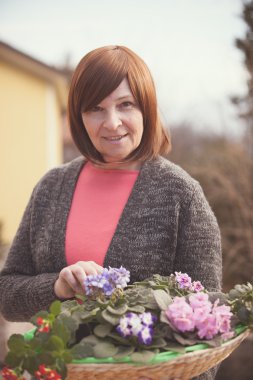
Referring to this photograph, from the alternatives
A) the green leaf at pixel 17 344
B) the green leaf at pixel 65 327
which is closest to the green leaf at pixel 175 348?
the green leaf at pixel 65 327

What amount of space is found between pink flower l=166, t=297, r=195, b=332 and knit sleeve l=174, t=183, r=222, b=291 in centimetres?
46

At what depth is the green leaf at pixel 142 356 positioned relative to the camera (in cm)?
116

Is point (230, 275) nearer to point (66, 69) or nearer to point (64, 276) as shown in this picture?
point (64, 276)

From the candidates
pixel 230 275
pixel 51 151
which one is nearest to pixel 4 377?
pixel 230 275

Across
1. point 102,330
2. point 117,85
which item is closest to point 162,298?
point 102,330

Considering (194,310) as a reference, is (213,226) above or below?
above

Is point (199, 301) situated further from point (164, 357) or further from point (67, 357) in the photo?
point (67, 357)

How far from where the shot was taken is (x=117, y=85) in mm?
1752

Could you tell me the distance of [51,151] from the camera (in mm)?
12336

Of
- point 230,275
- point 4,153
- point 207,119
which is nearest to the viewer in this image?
point 230,275

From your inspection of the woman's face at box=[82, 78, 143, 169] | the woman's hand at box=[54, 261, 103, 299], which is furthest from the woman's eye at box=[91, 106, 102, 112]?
the woman's hand at box=[54, 261, 103, 299]

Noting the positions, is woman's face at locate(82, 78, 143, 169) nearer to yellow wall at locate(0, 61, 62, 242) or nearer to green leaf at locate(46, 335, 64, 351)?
green leaf at locate(46, 335, 64, 351)

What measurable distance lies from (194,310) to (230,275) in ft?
16.4

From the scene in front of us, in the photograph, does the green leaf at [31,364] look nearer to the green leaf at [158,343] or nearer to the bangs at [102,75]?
the green leaf at [158,343]
